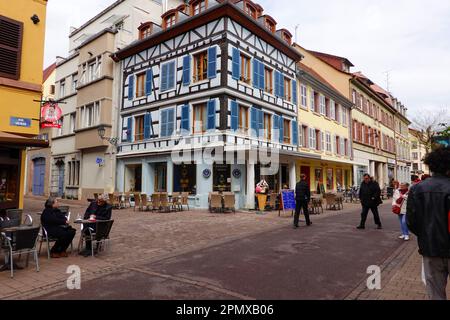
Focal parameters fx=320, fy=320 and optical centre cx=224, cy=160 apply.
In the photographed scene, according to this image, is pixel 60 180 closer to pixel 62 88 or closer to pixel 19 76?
pixel 62 88

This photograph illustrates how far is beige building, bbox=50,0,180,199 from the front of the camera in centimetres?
2008

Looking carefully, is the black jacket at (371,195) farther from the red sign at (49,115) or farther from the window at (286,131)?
the red sign at (49,115)

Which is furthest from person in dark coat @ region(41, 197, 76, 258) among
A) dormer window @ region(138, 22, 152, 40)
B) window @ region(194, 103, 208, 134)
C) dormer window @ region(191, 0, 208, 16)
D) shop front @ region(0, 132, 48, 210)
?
dormer window @ region(138, 22, 152, 40)

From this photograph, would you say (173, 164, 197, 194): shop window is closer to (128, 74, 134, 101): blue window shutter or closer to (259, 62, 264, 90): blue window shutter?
(259, 62, 264, 90): blue window shutter

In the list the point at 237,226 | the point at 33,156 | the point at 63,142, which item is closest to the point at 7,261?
the point at 237,226

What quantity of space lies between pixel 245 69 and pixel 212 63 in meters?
1.98

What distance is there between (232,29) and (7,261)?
1385 centimetres

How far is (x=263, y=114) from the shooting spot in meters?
17.7

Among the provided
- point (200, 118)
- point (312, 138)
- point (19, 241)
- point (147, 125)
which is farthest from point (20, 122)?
point (312, 138)

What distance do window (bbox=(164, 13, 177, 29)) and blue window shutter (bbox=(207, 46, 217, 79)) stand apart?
13.0ft

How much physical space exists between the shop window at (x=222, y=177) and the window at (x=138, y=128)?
590cm

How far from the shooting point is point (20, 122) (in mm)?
10641

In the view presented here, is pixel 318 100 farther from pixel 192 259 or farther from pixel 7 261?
pixel 7 261

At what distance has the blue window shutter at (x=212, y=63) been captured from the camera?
51.1 ft
